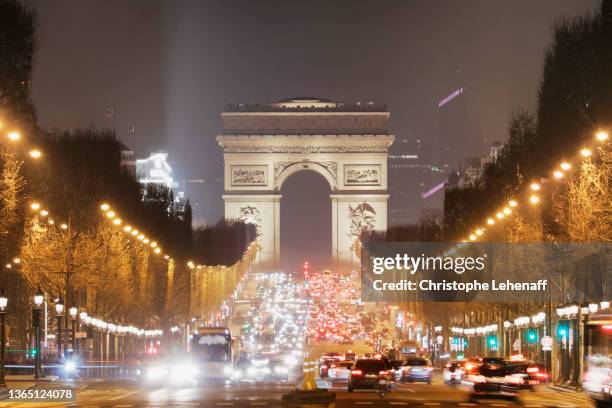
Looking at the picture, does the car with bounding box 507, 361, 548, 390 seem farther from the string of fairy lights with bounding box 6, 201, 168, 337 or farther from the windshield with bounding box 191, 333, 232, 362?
the windshield with bounding box 191, 333, 232, 362

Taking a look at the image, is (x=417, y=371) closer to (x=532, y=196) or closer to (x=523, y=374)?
(x=532, y=196)

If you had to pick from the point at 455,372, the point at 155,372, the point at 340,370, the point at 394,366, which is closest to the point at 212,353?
the point at 155,372

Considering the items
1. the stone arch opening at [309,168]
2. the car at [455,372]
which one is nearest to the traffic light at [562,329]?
the car at [455,372]

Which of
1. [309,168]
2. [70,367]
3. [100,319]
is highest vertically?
[309,168]

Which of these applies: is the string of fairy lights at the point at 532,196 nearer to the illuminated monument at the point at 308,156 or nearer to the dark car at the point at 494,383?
the dark car at the point at 494,383

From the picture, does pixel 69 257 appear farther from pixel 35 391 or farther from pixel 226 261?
pixel 226 261

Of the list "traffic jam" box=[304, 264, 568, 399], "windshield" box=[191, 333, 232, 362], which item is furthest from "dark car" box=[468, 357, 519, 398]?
"windshield" box=[191, 333, 232, 362]
